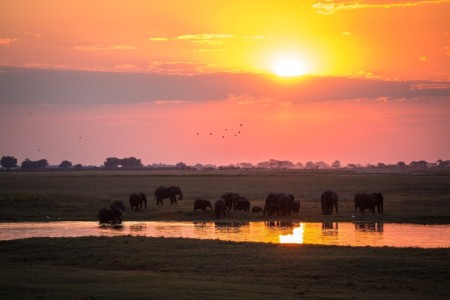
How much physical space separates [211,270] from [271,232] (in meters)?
14.1

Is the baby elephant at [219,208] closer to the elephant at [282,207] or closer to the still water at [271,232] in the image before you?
the elephant at [282,207]

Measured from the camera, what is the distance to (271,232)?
38094 millimetres

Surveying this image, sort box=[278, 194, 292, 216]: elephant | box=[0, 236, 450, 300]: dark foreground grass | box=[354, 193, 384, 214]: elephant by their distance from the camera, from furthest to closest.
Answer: box=[354, 193, 384, 214]: elephant, box=[278, 194, 292, 216]: elephant, box=[0, 236, 450, 300]: dark foreground grass

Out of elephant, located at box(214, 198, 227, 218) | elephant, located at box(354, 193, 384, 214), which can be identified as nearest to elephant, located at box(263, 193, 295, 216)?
elephant, located at box(214, 198, 227, 218)

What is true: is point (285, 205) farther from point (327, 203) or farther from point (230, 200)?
point (230, 200)

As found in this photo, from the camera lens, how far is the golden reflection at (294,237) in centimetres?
3316

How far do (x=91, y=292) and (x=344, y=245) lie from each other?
1403cm

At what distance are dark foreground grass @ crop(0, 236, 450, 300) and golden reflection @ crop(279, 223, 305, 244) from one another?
3449 millimetres

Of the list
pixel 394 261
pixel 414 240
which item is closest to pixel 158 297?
pixel 394 261

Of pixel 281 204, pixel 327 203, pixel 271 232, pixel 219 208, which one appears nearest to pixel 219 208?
pixel 219 208

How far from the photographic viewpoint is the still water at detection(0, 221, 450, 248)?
3359 centimetres

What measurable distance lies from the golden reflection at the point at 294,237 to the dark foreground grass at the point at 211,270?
3449 millimetres

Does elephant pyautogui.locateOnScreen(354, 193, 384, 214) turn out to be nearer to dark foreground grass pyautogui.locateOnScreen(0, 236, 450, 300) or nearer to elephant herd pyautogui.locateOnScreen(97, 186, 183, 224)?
elephant herd pyautogui.locateOnScreen(97, 186, 183, 224)

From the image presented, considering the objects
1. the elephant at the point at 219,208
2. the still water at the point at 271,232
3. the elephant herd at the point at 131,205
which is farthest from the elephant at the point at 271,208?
the elephant herd at the point at 131,205
